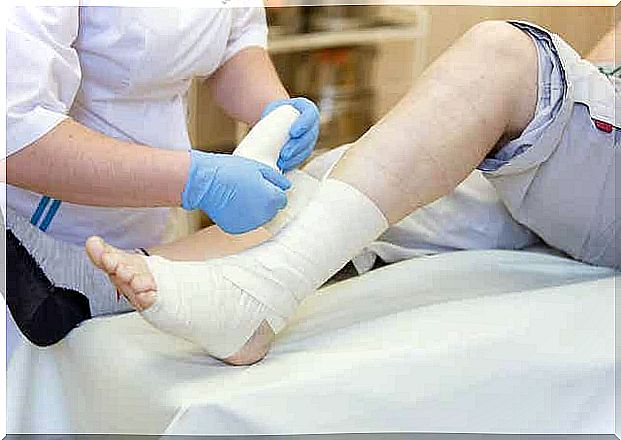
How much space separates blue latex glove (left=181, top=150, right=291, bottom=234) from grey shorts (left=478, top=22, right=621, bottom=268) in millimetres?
218

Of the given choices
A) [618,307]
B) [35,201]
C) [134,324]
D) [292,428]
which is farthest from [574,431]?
[35,201]

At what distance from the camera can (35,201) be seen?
0.91m

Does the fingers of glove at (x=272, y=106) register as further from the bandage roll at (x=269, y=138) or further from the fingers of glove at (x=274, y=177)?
the fingers of glove at (x=274, y=177)

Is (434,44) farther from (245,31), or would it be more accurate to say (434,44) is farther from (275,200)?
(275,200)

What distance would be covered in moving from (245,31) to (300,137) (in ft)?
0.57

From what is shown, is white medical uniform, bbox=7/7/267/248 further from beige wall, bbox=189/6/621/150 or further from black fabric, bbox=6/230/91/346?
beige wall, bbox=189/6/621/150

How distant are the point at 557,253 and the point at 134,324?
1.46 ft

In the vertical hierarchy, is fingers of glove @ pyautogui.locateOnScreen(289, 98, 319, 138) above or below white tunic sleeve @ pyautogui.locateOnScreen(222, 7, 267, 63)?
below

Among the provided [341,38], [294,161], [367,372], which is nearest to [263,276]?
[367,372]

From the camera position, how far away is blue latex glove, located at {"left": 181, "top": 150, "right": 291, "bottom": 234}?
0.82m

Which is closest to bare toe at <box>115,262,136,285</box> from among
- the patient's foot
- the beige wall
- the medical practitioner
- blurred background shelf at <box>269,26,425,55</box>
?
the patient's foot

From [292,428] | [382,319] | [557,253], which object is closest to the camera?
[292,428]

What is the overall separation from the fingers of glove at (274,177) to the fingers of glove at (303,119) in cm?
10

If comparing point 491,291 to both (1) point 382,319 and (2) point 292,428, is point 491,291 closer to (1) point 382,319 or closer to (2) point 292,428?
(1) point 382,319
